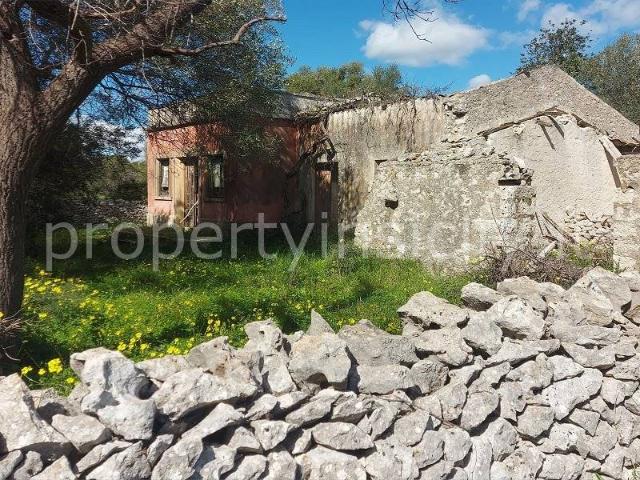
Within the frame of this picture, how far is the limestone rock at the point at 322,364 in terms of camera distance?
3191mm

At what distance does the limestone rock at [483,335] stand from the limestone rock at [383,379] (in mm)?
748

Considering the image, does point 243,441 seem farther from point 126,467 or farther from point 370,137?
point 370,137

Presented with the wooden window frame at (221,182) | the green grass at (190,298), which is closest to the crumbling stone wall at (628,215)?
the green grass at (190,298)

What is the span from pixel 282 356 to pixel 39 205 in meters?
9.10

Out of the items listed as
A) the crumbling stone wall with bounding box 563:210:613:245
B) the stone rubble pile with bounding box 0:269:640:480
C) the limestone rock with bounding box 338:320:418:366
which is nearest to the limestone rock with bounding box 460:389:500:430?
the stone rubble pile with bounding box 0:269:640:480

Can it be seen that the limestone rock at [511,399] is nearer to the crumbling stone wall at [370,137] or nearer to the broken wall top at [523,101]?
the broken wall top at [523,101]

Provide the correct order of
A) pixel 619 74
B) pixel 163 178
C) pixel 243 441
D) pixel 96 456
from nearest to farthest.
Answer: pixel 96 456 < pixel 243 441 < pixel 163 178 < pixel 619 74

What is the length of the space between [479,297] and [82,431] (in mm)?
3595

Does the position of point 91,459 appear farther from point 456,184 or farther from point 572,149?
point 572,149

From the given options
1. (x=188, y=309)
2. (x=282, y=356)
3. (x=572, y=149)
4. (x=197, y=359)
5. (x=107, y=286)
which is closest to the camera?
(x=197, y=359)

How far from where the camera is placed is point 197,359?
312 cm

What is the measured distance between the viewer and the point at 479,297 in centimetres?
484

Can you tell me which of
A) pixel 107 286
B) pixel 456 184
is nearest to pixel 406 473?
pixel 107 286

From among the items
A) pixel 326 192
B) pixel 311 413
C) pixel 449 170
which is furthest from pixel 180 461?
pixel 326 192
